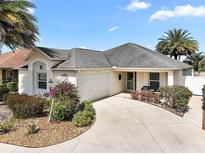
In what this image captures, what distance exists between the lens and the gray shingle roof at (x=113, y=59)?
1745 centimetres

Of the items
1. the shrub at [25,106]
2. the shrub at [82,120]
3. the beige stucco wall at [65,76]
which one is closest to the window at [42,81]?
the beige stucco wall at [65,76]

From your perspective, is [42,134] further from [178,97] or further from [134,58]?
[134,58]

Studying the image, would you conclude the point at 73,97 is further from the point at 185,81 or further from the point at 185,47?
the point at 185,47

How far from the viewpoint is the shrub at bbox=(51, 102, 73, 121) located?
446 inches

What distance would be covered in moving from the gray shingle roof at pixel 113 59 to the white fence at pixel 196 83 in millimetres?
2188

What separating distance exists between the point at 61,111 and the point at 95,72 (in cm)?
733

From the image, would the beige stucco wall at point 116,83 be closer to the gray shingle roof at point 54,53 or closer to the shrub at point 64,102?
the gray shingle roof at point 54,53

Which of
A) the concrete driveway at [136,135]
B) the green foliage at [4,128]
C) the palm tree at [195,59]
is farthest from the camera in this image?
the palm tree at [195,59]

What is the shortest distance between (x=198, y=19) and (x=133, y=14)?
552 cm

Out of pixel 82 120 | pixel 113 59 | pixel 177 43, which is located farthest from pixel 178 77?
pixel 177 43

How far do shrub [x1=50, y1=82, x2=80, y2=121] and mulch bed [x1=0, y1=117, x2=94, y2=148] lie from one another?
1.60ft

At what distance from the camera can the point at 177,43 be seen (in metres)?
39.0

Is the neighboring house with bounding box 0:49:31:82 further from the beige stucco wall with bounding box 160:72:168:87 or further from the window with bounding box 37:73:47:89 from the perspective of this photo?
the beige stucco wall with bounding box 160:72:168:87

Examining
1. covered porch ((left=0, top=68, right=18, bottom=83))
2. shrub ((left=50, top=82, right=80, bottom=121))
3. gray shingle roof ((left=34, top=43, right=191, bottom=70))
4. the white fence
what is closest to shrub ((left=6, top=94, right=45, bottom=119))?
shrub ((left=50, top=82, right=80, bottom=121))
